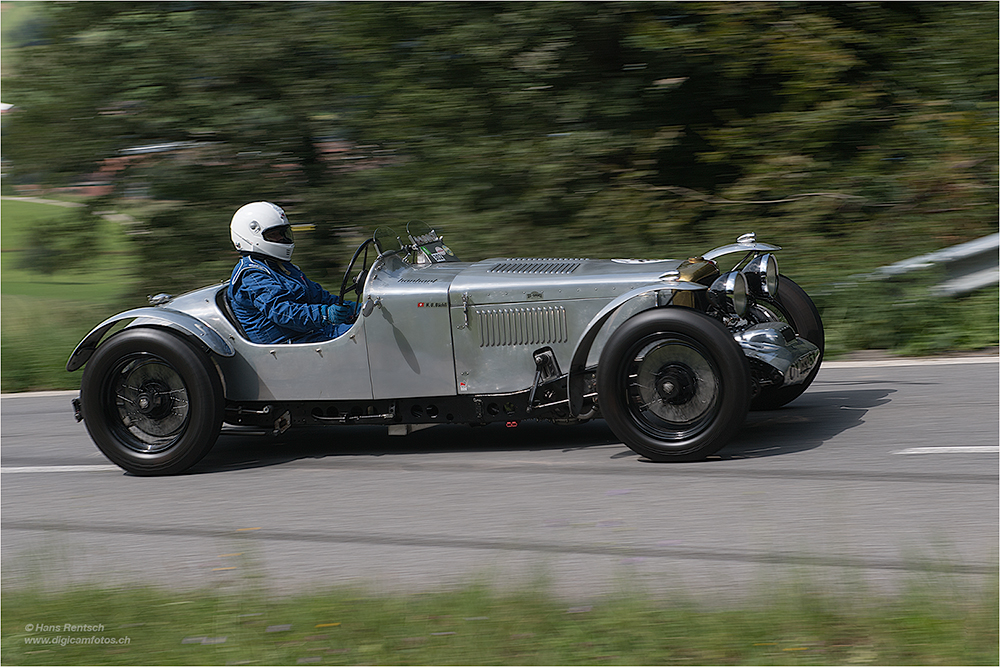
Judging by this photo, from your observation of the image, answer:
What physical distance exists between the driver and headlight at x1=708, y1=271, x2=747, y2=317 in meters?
2.08

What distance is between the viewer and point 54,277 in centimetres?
1137

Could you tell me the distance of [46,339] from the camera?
1012cm

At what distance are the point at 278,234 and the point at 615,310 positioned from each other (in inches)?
84.6

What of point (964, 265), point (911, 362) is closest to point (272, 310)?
point (911, 362)

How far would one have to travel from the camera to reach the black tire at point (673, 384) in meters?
5.16

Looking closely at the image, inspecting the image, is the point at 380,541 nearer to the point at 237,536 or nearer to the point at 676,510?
the point at 237,536

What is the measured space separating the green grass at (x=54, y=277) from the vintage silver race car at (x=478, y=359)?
4936mm

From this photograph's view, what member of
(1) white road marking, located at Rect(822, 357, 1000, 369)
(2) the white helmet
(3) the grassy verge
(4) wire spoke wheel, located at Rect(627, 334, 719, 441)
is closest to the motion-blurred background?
(1) white road marking, located at Rect(822, 357, 1000, 369)

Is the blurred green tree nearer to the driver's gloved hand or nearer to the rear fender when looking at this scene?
the driver's gloved hand

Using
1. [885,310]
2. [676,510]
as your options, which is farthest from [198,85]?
[676,510]

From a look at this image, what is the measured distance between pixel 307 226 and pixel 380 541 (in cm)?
713

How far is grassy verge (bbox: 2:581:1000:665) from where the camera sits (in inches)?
126

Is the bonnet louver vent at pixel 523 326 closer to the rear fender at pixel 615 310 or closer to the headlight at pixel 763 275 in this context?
the rear fender at pixel 615 310

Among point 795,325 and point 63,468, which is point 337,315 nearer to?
point 63,468
